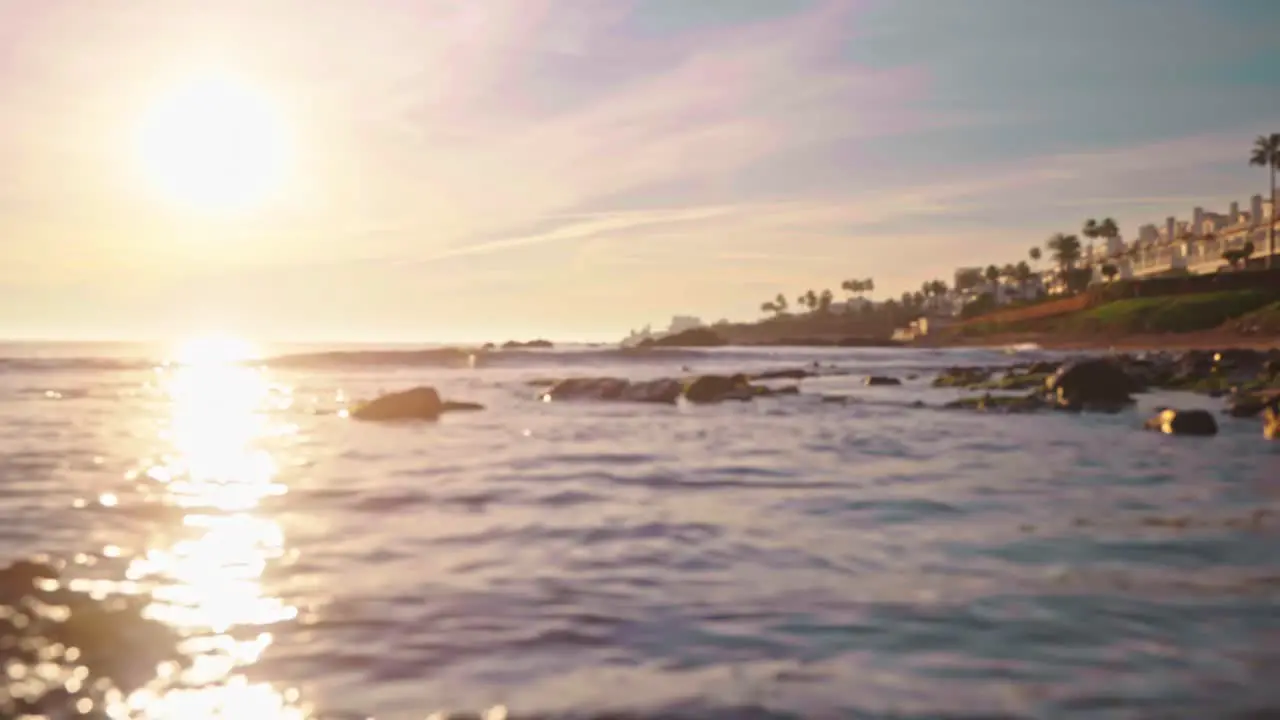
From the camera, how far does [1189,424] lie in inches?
805

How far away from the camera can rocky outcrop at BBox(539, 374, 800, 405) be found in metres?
36.3

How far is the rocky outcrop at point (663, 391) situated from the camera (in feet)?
119

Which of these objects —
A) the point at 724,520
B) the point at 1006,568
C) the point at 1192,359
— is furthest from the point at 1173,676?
the point at 1192,359

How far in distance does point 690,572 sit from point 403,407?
21.9m

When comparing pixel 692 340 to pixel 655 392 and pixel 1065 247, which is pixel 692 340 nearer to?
Answer: pixel 1065 247

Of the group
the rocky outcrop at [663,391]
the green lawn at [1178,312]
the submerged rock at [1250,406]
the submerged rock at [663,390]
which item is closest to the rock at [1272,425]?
the submerged rock at [1250,406]

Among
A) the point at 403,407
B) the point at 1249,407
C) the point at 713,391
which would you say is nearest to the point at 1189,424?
the point at 1249,407

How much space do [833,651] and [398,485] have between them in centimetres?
954

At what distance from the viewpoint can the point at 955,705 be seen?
5621 mm

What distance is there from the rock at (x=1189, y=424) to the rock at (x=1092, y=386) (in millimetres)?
7783

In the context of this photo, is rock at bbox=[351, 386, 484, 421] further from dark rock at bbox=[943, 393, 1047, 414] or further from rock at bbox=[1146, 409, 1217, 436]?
rock at bbox=[1146, 409, 1217, 436]

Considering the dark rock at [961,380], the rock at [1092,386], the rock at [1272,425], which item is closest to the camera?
the rock at [1272,425]

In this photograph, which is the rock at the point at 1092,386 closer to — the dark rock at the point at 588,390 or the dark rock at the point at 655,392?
the dark rock at the point at 655,392

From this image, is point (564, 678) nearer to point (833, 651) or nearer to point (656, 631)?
point (656, 631)
